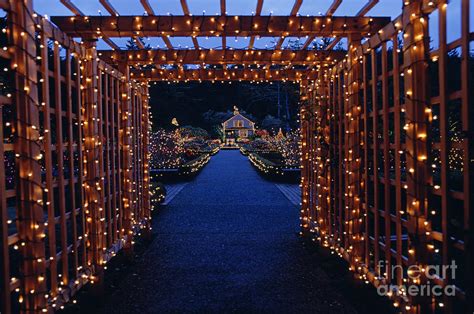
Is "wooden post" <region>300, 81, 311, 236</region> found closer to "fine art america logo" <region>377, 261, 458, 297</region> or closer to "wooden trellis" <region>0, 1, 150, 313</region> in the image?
Result: "wooden trellis" <region>0, 1, 150, 313</region>

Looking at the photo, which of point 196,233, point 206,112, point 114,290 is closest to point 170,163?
point 196,233

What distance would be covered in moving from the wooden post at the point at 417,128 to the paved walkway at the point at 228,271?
4.95ft

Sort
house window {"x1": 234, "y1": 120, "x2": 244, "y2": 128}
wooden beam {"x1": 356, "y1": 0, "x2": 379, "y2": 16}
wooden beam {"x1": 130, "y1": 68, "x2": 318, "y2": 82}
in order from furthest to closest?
house window {"x1": 234, "y1": 120, "x2": 244, "y2": 128}
wooden beam {"x1": 130, "y1": 68, "x2": 318, "y2": 82}
wooden beam {"x1": 356, "y1": 0, "x2": 379, "y2": 16}

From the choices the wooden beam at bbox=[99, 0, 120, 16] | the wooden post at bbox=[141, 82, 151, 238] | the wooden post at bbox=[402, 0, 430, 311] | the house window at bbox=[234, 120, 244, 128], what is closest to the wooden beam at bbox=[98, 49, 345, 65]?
the wooden beam at bbox=[99, 0, 120, 16]

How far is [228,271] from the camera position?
5.37 metres

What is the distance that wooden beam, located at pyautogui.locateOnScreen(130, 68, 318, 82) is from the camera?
691cm

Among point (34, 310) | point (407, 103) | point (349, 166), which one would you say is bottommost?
point (34, 310)

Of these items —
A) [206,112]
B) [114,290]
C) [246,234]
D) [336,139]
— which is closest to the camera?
[114,290]

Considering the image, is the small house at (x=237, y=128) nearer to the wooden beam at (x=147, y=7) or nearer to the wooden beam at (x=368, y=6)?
the wooden beam at (x=147, y=7)

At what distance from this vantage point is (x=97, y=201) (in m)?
4.36

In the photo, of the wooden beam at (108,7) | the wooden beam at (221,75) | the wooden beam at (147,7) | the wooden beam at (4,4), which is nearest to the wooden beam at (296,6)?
the wooden beam at (147,7)

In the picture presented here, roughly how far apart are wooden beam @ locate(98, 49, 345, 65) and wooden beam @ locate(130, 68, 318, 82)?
0.91 metres

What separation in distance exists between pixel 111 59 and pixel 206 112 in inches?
2058

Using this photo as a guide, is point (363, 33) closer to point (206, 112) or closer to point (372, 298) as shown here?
point (372, 298)
